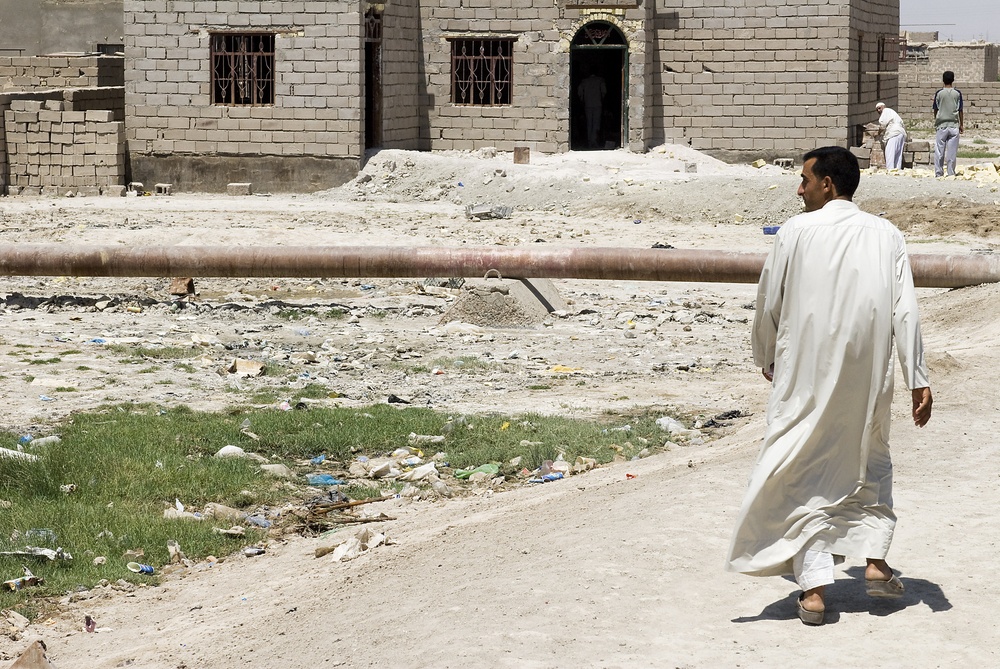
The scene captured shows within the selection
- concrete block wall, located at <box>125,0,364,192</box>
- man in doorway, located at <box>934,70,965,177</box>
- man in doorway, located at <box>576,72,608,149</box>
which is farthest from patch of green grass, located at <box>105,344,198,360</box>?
man in doorway, located at <box>576,72,608,149</box>

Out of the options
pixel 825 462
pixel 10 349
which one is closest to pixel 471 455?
pixel 825 462

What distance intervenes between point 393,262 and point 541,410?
3368 mm

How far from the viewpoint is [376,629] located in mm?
4582

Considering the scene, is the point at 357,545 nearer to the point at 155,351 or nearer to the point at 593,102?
the point at 155,351

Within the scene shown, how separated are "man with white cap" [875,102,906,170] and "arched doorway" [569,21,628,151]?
15.2ft

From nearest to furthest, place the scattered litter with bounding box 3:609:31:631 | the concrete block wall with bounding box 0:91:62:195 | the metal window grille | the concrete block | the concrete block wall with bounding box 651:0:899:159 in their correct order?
1. the scattered litter with bounding box 3:609:31:631
2. the concrete block
3. the concrete block wall with bounding box 0:91:62:195
4. the concrete block wall with bounding box 651:0:899:159
5. the metal window grille

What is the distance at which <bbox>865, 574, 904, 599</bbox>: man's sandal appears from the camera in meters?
4.36

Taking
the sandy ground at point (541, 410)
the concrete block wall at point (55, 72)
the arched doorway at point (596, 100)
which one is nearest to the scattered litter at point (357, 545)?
the sandy ground at point (541, 410)

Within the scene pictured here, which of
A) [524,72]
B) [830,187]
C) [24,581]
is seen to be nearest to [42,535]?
[24,581]

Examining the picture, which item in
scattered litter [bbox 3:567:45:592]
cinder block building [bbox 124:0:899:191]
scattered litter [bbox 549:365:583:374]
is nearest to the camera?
scattered litter [bbox 3:567:45:592]

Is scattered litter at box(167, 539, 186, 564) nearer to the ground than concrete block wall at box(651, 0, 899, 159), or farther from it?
nearer to the ground

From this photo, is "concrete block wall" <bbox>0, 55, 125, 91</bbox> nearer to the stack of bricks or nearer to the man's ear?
the stack of bricks

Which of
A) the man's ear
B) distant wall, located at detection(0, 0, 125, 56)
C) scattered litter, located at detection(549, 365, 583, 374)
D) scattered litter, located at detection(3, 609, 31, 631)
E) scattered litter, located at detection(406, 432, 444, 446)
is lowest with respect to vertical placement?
scattered litter, located at detection(3, 609, 31, 631)

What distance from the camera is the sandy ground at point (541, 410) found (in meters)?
4.37
